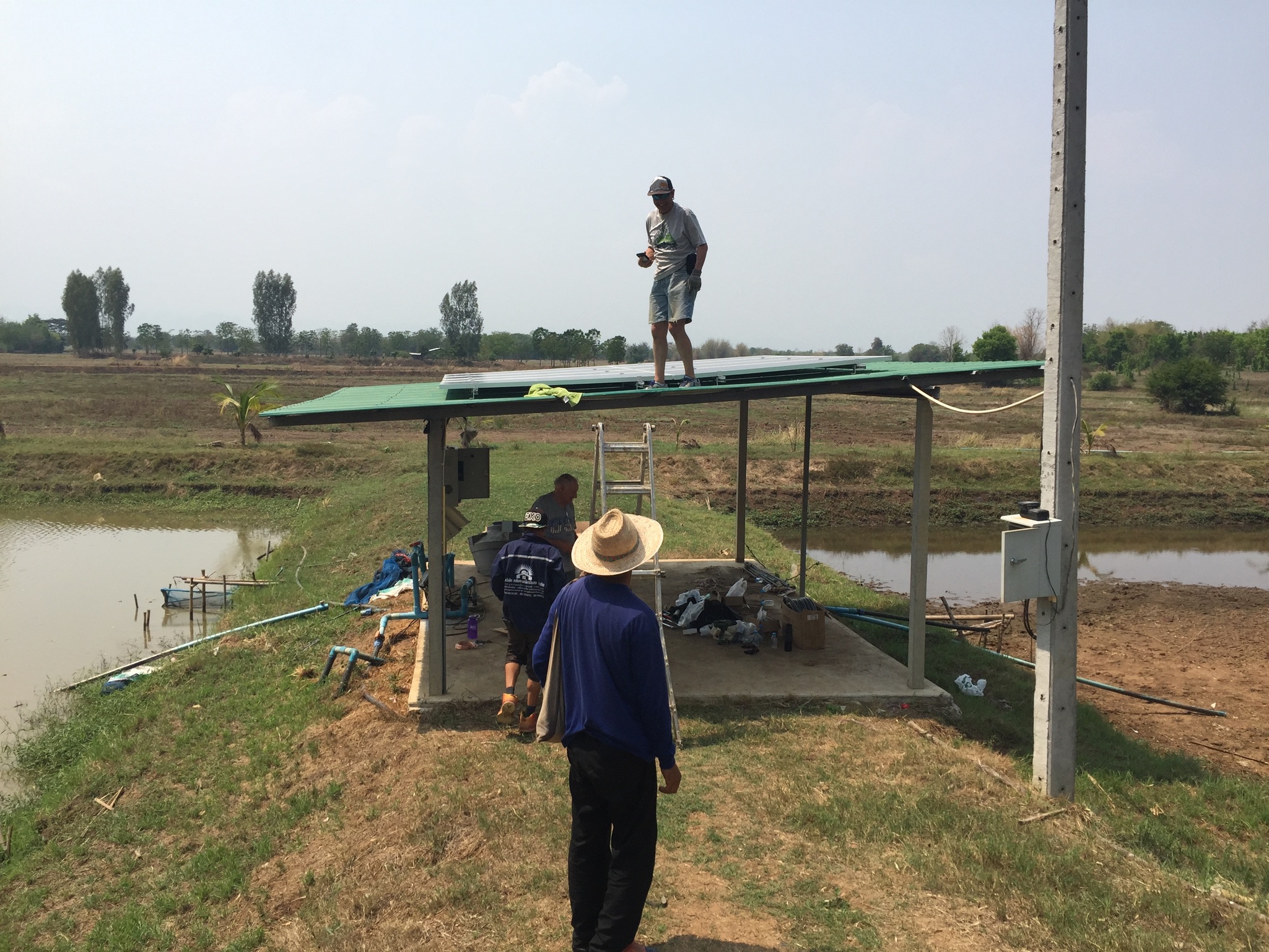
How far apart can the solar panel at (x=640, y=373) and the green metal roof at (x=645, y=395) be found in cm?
14

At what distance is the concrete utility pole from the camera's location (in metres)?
6.04

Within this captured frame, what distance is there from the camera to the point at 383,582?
12.4 metres

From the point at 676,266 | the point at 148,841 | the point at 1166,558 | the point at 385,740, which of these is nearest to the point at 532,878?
the point at 385,740

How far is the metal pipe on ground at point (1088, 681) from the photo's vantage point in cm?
996

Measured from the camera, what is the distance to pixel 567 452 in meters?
29.8

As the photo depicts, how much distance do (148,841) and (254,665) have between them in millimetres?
3614


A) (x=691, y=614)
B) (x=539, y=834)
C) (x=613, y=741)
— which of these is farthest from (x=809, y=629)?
(x=613, y=741)

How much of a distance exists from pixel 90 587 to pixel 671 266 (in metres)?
13.6

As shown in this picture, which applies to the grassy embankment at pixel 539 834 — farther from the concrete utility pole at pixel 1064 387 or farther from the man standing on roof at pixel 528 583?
the concrete utility pole at pixel 1064 387

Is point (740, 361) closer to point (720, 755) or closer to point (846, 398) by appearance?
point (720, 755)

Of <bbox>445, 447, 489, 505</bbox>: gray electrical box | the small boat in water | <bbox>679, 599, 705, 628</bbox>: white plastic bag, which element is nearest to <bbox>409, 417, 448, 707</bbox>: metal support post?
<bbox>445, 447, 489, 505</bbox>: gray electrical box

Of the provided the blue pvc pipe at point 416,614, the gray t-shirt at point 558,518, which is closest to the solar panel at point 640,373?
the gray t-shirt at point 558,518

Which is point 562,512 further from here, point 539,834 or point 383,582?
point 383,582

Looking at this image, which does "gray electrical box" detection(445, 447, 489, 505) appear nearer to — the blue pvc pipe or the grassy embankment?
the blue pvc pipe
